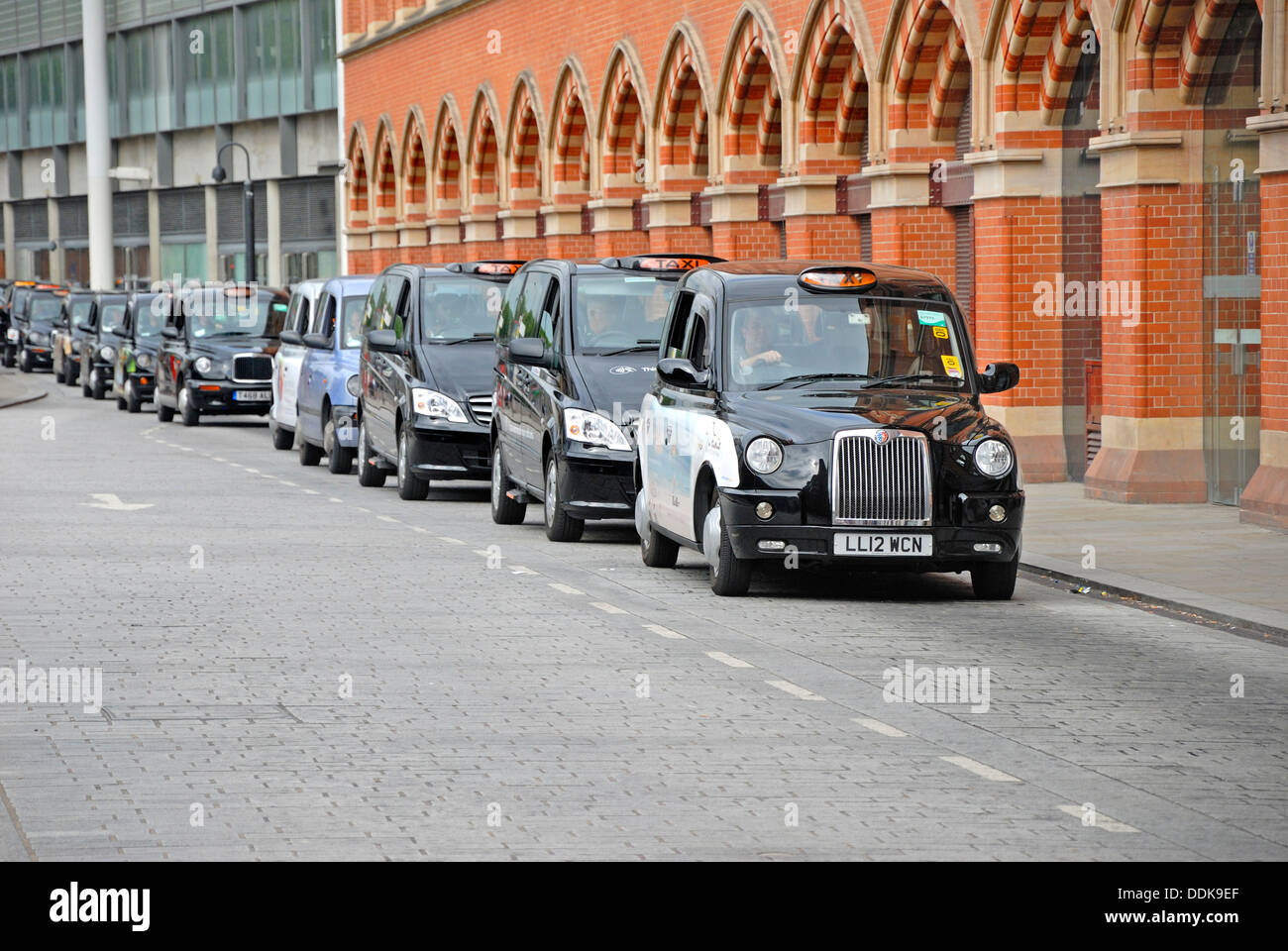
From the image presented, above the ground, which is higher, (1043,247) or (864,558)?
(1043,247)

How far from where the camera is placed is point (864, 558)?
13.3 m

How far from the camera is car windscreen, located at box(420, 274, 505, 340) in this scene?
2100cm

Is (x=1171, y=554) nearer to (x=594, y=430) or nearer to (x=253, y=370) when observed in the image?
(x=594, y=430)

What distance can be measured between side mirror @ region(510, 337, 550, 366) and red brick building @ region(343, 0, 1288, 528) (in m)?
5.54

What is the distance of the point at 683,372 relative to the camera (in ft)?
46.8

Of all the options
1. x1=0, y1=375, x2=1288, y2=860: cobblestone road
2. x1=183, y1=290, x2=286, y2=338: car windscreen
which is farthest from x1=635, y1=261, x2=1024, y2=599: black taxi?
x1=183, y1=290, x2=286, y2=338: car windscreen

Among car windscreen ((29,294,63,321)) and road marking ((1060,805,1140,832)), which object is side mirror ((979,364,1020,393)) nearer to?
road marking ((1060,805,1140,832))

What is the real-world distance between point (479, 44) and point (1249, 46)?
87.0 ft

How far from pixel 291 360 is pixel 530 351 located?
10.3 m

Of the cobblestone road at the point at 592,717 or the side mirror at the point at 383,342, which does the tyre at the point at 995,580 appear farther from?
the side mirror at the point at 383,342

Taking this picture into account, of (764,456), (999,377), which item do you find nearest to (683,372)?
(764,456)

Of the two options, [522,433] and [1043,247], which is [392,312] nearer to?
[522,433]
